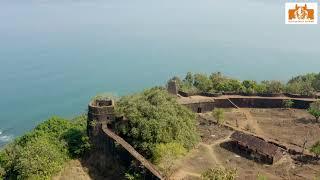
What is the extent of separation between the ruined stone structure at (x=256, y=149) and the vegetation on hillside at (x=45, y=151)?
13339mm

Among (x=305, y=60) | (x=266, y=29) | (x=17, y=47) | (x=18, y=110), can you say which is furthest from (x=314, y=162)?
(x=266, y=29)

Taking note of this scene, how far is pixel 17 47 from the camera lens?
144 metres

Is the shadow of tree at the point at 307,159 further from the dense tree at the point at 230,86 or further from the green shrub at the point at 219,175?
the dense tree at the point at 230,86

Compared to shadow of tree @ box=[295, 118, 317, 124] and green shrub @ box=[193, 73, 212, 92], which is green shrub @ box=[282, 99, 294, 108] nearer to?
shadow of tree @ box=[295, 118, 317, 124]

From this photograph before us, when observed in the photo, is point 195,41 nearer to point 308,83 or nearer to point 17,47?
point 17,47

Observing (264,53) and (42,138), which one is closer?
(42,138)

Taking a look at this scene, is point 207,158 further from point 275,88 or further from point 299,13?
point 299,13

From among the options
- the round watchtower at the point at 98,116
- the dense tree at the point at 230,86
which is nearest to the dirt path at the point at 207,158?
the round watchtower at the point at 98,116

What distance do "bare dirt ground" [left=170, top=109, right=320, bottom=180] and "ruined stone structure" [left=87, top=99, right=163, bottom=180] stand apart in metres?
4.25

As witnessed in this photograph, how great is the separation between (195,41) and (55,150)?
134010 mm

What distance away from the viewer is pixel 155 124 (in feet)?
112

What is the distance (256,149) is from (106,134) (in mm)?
12796

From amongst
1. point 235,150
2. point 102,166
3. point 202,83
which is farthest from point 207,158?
point 202,83

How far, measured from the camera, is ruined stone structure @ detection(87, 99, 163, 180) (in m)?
34.0
